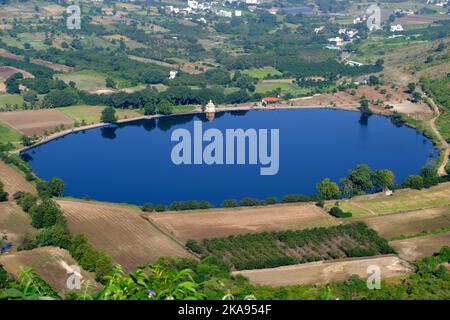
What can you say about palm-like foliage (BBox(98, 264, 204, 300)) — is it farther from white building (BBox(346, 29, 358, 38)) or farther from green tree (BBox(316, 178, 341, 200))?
white building (BBox(346, 29, 358, 38))

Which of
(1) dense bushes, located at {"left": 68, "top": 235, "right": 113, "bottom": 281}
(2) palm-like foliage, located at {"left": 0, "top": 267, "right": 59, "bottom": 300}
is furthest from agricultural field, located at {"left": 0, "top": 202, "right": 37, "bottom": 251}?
(2) palm-like foliage, located at {"left": 0, "top": 267, "right": 59, "bottom": 300}

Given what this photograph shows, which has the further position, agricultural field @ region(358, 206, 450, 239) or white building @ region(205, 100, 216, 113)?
white building @ region(205, 100, 216, 113)

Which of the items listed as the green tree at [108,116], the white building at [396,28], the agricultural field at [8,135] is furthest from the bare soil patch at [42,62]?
the white building at [396,28]

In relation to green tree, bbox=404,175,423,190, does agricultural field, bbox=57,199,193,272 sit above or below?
below

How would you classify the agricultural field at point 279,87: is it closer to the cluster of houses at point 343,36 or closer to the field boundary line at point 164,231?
the cluster of houses at point 343,36

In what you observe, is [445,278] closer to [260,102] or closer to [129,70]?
[260,102]

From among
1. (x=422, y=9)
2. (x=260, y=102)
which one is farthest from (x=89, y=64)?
(x=422, y=9)
